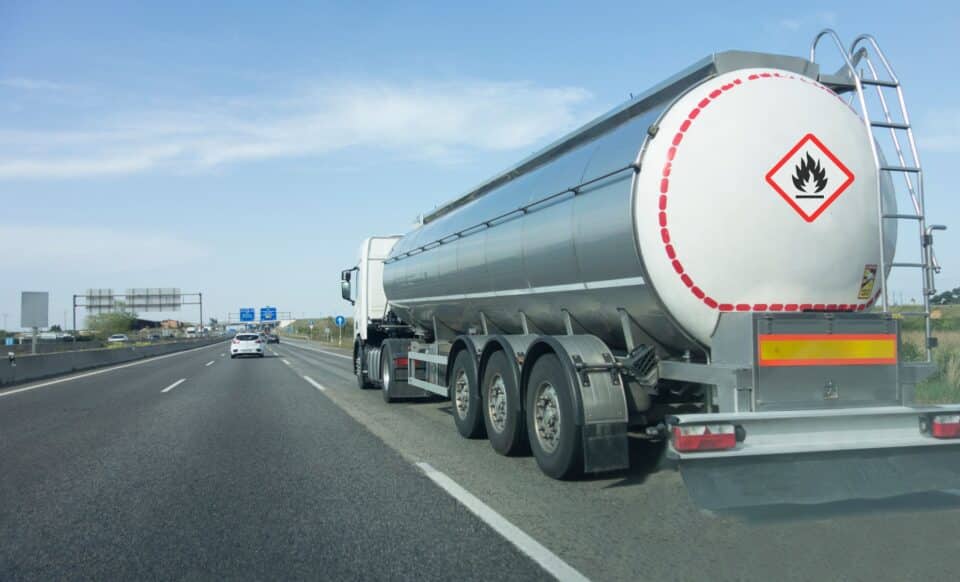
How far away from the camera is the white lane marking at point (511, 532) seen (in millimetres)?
4176

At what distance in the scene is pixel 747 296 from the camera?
17.9ft

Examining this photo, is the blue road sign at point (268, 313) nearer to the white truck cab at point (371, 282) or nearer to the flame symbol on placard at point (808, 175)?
the white truck cab at point (371, 282)

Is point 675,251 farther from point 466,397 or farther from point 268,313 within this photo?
point 268,313

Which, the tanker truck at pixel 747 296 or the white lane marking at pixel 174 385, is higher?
the tanker truck at pixel 747 296

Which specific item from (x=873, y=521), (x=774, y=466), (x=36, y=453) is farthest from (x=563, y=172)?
(x=36, y=453)

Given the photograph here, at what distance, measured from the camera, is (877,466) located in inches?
205

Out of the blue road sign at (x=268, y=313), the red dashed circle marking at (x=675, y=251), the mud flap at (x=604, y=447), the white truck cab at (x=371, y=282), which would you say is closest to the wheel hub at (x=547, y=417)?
the mud flap at (x=604, y=447)

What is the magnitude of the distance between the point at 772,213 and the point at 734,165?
45cm

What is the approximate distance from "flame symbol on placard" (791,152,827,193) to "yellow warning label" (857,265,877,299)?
2.55ft

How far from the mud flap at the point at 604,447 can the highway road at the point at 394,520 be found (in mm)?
246

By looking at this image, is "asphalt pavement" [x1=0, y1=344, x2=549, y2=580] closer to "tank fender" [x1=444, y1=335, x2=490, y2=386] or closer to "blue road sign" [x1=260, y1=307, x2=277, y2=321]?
"tank fender" [x1=444, y1=335, x2=490, y2=386]

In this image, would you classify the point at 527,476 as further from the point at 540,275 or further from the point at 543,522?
the point at 540,275

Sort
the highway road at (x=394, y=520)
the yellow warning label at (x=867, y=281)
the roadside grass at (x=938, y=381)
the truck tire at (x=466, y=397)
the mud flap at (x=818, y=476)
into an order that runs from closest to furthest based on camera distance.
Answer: the highway road at (x=394, y=520), the mud flap at (x=818, y=476), the yellow warning label at (x=867, y=281), the roadside grass at (x=938, y=381), the truck tire at (x=466, y=397)

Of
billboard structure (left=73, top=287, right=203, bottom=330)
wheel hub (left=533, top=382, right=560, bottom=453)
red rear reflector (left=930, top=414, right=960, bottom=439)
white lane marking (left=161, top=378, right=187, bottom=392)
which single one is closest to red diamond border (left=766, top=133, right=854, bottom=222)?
red rear reflector (left=930, top=414, right=960, bottom=439)
